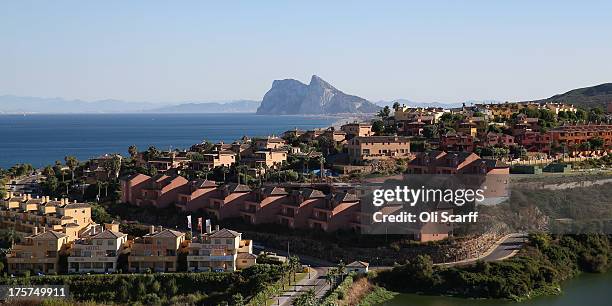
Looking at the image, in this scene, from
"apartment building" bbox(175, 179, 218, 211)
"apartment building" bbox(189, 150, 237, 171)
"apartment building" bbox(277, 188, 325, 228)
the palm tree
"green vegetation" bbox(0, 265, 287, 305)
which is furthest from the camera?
"apartment building" bbox(189, 150, 237, 171)

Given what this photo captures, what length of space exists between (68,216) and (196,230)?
13.7ft

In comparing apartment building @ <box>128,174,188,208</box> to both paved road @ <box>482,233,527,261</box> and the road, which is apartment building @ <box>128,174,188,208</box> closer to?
A: the road

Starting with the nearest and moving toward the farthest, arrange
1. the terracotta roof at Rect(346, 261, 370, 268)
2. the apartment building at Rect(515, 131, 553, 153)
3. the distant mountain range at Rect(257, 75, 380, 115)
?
the terracotta roof at Rect(346, 261, 370, 268)
the apartment building at Rect(515, 131, 553, 153)
the distant mountain range at Rect(257, 75, 380, 115)

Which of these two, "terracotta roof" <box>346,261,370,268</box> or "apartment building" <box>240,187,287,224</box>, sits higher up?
"apartment building" <box>240,187,287,224</box>

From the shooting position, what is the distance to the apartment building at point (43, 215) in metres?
24.0

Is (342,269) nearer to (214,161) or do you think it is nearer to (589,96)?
(214,161)

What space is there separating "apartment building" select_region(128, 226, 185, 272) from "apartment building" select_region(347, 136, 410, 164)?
481 inches

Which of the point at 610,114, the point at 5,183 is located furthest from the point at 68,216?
the point at 610,114

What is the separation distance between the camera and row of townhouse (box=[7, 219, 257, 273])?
69.2ft

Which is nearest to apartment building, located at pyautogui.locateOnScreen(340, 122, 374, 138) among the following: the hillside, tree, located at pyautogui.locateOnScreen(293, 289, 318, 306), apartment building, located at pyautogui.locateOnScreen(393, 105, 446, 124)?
apartment building, located at pyautogui.locateOnScreen(393, 105, 446, 124)

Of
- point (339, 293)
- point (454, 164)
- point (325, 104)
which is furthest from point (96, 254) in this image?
point (325, 104)

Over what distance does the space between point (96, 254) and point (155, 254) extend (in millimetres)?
1603

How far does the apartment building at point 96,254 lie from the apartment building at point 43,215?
200 centimetres

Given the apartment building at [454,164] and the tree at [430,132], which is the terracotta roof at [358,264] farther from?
the tree at [430,132]
